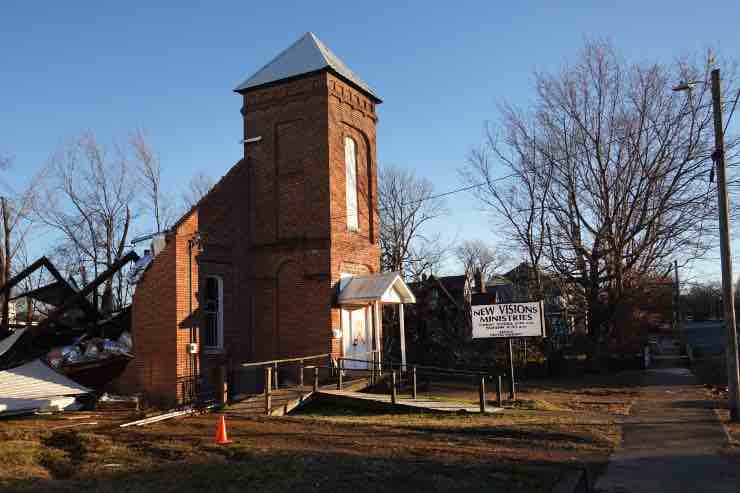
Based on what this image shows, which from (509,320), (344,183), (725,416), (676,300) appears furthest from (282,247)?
(676,300)

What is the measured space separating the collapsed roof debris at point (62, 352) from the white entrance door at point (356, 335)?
6.23 metres

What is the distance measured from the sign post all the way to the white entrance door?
13.2ft

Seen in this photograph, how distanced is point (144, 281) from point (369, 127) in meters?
9.18

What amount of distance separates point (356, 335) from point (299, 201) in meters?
4.61

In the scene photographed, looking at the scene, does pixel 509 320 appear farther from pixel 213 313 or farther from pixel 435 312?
pixel 435 312

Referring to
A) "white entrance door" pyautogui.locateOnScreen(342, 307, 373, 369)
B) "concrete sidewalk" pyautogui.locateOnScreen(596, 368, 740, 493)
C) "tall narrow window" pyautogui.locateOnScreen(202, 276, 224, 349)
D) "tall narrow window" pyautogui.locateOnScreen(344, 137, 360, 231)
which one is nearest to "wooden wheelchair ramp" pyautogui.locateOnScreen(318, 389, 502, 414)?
"white entrance door" pyautogui.locateOnScreen(342, 307, 373, 369)

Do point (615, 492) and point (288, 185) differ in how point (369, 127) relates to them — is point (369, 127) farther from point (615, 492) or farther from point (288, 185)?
point (615, 492)

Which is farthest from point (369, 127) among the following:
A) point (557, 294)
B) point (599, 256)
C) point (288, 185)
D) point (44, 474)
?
point (44, 474)

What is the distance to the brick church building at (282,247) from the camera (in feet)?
58.1

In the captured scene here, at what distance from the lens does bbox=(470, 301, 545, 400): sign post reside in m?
17.5

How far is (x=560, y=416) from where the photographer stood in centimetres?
1415

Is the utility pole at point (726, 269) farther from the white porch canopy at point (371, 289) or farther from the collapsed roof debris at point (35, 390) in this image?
the collapsed roof debris at point (35, 390)

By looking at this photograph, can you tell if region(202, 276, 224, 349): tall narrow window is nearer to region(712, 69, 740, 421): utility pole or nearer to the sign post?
the sign post

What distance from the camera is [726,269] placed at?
1345 cm
